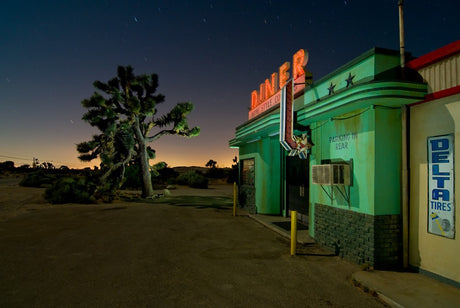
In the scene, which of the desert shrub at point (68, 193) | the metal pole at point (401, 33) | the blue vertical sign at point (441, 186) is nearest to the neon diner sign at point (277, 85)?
the metal pole at point (401, 33)

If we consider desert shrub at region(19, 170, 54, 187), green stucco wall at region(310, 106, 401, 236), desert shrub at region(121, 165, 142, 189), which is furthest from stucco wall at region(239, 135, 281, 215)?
desert shrub at region(19, 170, 54, 187)

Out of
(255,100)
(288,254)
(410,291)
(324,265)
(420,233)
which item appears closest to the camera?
(410,291)

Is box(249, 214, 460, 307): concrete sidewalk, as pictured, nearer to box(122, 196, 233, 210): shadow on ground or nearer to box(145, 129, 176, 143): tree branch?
box(122, 196, 233, 210): shadow on ground

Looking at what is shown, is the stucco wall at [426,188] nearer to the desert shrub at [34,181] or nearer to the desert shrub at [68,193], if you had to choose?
the desert shrub at [68,193]

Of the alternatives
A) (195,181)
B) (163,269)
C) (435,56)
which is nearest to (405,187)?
(435,56)

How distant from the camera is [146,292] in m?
4.46

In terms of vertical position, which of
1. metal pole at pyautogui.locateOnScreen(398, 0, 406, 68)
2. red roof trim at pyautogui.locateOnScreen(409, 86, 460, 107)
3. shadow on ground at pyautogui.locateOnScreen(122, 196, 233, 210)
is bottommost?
shadow on ground at pyautogui.locateOnScreen(122, 196, 233, 210)

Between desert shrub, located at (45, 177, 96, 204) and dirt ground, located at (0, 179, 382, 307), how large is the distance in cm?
702

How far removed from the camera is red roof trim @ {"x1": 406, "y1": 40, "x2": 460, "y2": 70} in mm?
4621

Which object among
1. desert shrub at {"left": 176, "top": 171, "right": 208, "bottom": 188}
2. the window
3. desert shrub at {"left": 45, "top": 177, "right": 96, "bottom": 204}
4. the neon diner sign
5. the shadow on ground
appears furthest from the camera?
desert shrub at {"left": 176, "top": 171, "right": 208, "bottom": 188}

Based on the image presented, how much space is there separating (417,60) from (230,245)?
6.27 meters

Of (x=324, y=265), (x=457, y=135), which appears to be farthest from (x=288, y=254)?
(x=457, y=135)

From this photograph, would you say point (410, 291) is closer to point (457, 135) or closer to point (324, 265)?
point (324, 265)

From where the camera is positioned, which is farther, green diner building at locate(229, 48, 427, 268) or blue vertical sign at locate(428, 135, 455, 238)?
green diner building at locate(229, 48, 427, 268)
